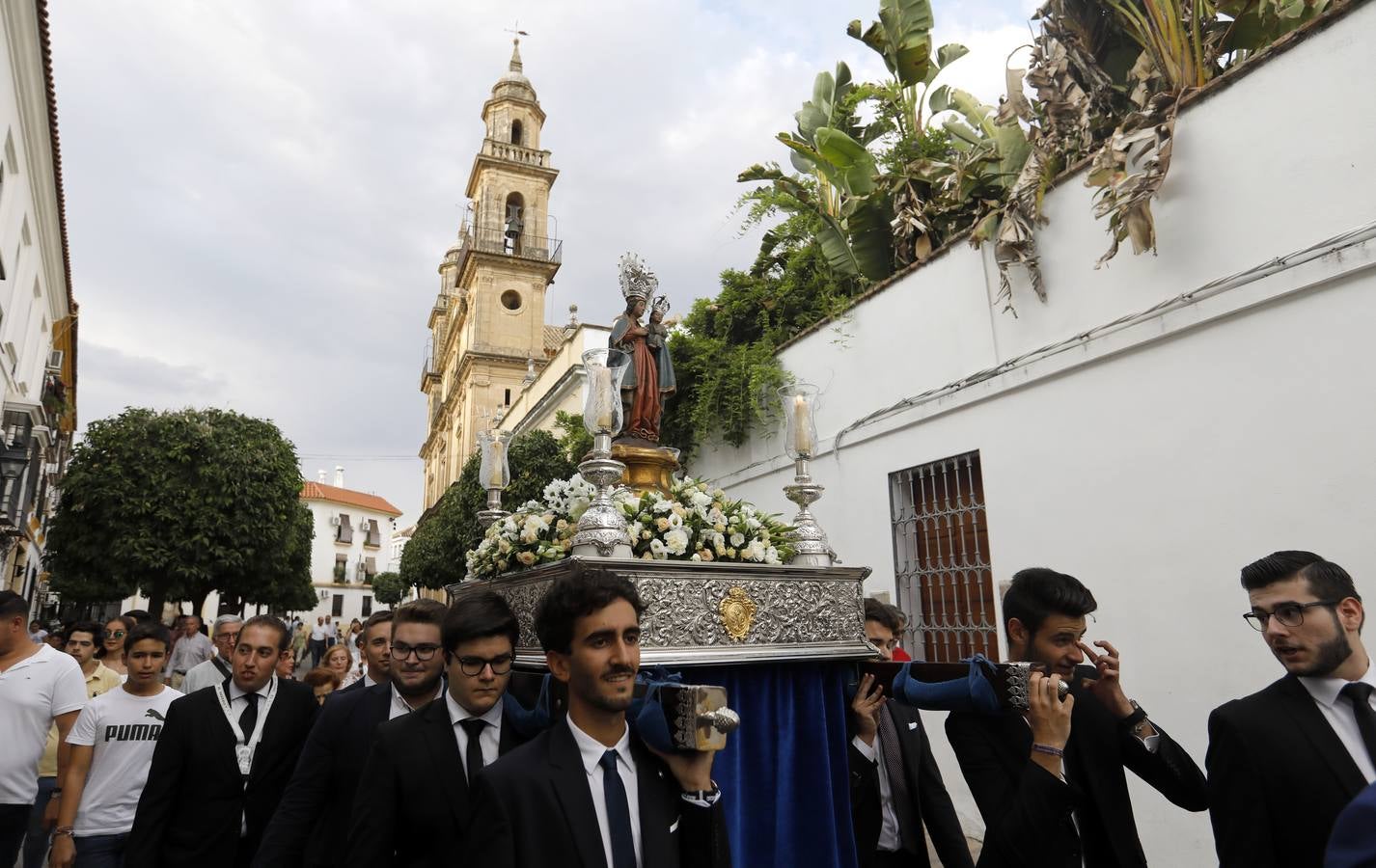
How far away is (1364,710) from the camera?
1954 millimetres

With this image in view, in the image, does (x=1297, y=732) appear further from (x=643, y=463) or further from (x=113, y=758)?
(x=113, y=758)

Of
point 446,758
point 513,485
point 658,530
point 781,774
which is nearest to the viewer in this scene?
point 446,758

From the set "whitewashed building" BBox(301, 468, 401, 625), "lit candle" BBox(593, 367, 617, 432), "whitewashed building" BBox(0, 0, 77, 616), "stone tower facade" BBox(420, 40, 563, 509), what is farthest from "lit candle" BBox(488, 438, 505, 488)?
"whitewashed building" BBox(301, 468, 401, 625)

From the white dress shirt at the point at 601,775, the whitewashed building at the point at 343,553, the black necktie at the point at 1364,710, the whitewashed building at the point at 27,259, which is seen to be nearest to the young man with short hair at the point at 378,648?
the white dress shirt at the point at 601,775

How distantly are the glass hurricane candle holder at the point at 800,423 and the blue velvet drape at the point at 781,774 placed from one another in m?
1.21

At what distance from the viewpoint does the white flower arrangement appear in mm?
3568

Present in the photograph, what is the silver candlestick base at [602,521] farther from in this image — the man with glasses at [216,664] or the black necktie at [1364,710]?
the black necktie at [1364,710]

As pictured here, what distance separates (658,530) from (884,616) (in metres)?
1.34

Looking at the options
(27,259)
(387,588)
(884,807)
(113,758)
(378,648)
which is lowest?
(884,807)

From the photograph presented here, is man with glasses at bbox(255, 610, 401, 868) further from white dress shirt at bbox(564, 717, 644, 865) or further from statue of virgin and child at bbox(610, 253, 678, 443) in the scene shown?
statue of virgin and child at bbox(610, 253, 678, 443)

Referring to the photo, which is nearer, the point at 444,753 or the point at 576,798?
the point at 576,798

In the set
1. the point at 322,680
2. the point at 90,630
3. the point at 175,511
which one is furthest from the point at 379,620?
the point at 175,511

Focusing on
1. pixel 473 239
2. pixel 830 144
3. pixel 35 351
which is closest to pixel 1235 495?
pixel 830 144

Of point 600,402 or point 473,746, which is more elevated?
point 600,402
